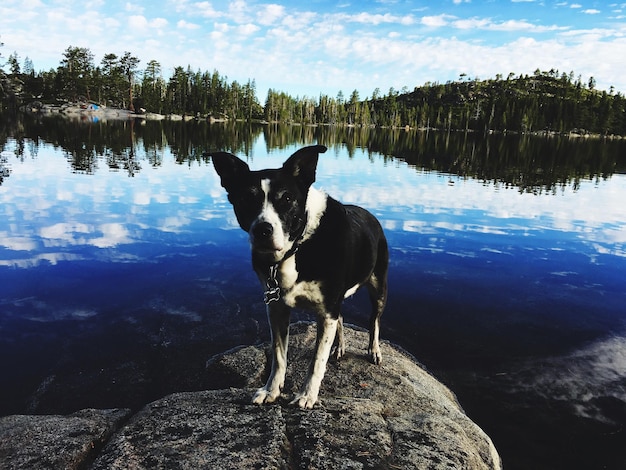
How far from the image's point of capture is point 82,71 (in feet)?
527

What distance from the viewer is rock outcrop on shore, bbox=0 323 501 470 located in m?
3.99

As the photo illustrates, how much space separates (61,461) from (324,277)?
Result: 11.0 feet

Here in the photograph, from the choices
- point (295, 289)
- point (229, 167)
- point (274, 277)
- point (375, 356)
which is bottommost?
point (375, 356)

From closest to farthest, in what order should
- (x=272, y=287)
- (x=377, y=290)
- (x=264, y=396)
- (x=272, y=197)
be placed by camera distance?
1. (x=272, y=197)
2. (x=272, y=287)
3. (x=264, y=396)
4. (x=377, y=290)

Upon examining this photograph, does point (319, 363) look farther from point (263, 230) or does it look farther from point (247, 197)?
point (247, 197)

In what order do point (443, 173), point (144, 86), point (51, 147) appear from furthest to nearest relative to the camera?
1. point (144, 86)
2. point (51, 147)
3. point (443, 173)

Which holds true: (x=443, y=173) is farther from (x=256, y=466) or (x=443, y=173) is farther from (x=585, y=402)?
(x=256, y=466)

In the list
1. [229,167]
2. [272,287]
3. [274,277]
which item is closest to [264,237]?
[274,277]

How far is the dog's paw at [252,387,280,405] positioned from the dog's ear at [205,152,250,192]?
8.70ft

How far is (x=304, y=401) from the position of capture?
5207 mm

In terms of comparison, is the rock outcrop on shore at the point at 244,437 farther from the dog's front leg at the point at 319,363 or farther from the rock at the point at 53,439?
the dog's front leg at the point at 319,363

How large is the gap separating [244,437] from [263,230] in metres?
2.15

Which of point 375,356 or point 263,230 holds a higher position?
point 263,230

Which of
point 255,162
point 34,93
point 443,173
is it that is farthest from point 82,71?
point 443,173
